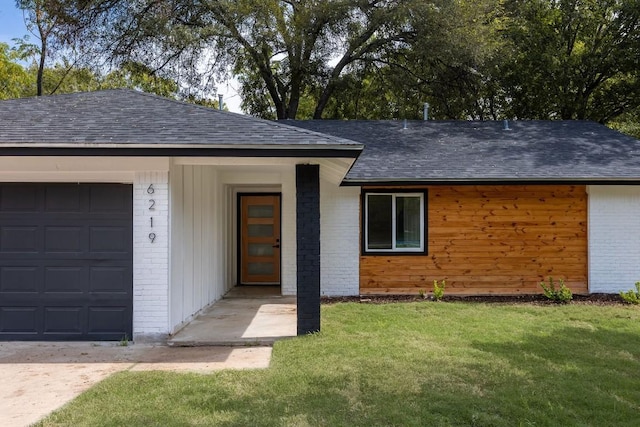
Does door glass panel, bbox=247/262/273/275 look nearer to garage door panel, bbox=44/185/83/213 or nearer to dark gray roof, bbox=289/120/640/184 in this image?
dark gray roof, bbox=289/120/640/184

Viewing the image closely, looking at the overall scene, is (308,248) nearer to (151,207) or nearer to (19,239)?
(151,207)

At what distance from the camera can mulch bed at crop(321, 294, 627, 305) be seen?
392 inches

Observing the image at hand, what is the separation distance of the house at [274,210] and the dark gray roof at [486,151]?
0.20ft

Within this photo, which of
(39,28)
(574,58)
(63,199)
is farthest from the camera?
(39,28)

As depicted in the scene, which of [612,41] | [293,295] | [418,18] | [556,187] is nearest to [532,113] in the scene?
[612,41]

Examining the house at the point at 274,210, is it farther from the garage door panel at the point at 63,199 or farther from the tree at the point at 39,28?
the tree at the point at 39,28

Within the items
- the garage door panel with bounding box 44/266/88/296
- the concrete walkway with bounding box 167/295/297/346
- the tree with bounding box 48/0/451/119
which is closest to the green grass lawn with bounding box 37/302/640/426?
the concrete walkway with bounding box 167/295/297/346

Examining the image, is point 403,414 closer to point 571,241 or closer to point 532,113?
point 571,241

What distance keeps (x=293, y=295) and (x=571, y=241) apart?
19.7 ft

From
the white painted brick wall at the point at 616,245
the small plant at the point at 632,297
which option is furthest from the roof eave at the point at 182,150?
the white painted brick wall at the point at 616,245

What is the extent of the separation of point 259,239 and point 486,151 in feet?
18.8

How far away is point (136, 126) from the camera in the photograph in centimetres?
676

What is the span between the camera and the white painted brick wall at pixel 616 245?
10711 millimetres

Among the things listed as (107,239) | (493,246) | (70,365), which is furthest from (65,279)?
(493,246)
